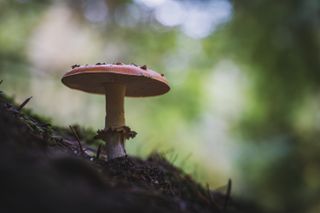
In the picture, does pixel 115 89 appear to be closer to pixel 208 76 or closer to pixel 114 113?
pixel 114 113

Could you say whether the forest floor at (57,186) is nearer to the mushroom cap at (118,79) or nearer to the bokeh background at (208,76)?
the mushroom cap at (118,79)

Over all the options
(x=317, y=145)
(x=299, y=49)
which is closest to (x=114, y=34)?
(x=299, y=49)

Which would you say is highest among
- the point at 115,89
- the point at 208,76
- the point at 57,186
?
the point at 208,76

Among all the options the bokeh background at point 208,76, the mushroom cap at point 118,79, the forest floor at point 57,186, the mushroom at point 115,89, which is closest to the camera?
the forest floor at point 57,186

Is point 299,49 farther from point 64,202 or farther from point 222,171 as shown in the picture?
point 64,202

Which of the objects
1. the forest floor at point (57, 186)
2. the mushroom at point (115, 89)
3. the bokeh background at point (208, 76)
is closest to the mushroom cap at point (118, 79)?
the mushroom at point (115, 89)

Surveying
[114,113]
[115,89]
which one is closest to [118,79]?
[115,89]
